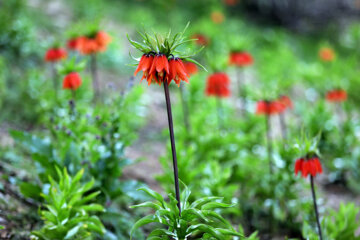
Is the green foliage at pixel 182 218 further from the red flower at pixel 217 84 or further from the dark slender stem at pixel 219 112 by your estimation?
the dark slender stem at pixel 219 112

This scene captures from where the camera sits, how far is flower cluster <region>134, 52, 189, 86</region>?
173cm

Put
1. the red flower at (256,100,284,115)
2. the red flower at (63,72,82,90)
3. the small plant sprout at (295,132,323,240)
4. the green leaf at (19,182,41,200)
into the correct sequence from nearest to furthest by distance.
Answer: the small plant sprout at (295,132,323,240), the green leaf at (19,182,41,200), the red flower at (63,72,82,90), the red flower at (256,100,284,115)

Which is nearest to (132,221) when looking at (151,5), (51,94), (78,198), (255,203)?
(78,198)

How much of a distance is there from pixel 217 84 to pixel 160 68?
2200mm

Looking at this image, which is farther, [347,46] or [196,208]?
[347,46]

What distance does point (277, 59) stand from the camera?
7770mm

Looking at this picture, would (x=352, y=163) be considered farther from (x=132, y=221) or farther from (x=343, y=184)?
(x=132, y=221)

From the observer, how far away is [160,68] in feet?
5.61

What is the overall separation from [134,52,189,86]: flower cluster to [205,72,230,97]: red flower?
2008 mm

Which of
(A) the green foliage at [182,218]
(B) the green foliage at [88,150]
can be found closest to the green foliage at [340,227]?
(A) the green foliage at [182,218]

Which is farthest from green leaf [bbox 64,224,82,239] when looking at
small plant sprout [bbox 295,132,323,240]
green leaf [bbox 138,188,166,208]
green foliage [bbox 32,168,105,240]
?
small plant sprout [bbox 295,132,323,240]

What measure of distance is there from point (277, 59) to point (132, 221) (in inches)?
238

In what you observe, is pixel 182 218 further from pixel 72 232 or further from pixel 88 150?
pixel 88 150

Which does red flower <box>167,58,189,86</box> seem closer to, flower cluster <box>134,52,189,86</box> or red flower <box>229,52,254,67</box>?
flower cluster <box>134,52,189,86</box>
